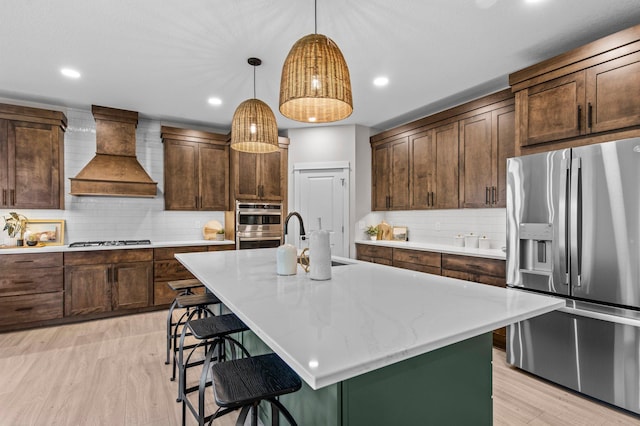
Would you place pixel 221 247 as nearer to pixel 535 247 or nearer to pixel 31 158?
pixel 31 158

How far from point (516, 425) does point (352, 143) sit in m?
3.86

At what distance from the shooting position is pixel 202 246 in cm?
456

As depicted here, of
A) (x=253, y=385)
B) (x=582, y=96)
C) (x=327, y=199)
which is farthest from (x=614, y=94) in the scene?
(x=327, y=199)

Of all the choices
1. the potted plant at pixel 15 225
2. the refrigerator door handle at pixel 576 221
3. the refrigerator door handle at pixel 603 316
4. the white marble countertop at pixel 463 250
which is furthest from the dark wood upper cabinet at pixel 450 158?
the potted plant at pixel 15 225

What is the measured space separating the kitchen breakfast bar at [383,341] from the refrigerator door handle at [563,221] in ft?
3.81

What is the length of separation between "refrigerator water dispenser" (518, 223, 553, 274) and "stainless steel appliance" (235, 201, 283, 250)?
3.34 m

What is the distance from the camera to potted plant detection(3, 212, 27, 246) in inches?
153

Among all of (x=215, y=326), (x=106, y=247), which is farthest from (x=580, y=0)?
(x=106, y=247)

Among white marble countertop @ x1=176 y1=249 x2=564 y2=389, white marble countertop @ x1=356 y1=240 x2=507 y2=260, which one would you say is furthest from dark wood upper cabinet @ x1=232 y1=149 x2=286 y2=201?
white marble countertop @ x1=176 y1=249 x2=564 y2=389

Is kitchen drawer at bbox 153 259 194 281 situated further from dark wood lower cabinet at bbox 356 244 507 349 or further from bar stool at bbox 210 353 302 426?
bar stool at bbox 210 353 302 426

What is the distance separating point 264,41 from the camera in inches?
104

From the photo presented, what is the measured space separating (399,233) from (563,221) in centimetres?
260

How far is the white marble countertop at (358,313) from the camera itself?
2.75ft

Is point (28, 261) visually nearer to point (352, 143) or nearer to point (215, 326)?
point (215, 326)
